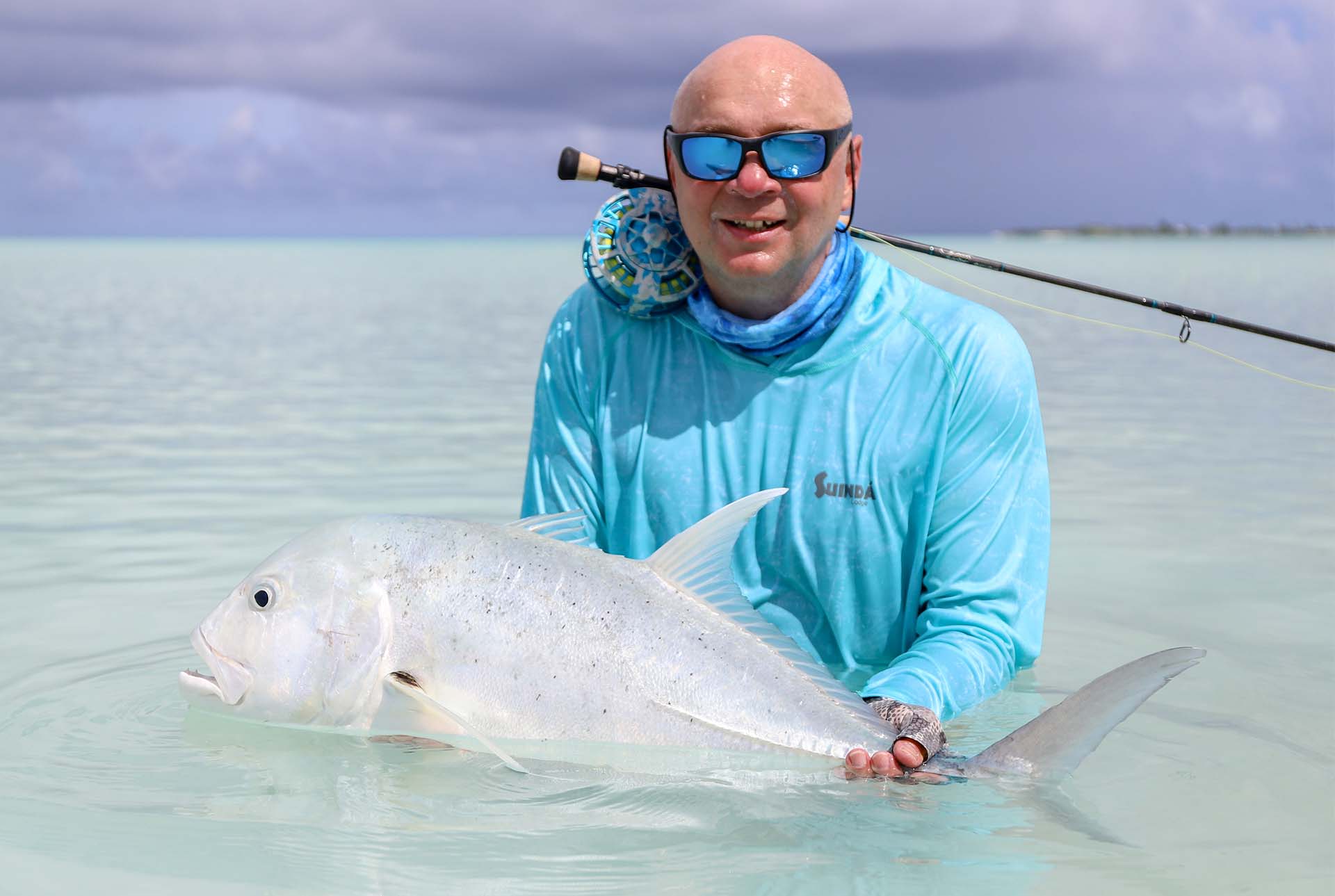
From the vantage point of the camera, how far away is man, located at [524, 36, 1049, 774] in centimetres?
385

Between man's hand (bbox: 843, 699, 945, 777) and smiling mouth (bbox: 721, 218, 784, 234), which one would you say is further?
smiling mouth (bbox: 721, 218, 784, 234)

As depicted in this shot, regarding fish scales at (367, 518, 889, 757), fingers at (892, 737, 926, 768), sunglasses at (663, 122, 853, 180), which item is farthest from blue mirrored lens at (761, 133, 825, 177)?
fingers at (892, 737, 926, 768)

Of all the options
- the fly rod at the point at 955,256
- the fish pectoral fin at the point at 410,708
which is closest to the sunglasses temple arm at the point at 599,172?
the fly rod at the point at 955,256

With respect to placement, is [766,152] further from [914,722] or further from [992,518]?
[914,722]

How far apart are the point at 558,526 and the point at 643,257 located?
3.30 feet

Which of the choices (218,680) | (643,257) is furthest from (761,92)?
(218,680)

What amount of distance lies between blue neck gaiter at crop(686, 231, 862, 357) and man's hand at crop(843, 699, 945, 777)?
1349 mm

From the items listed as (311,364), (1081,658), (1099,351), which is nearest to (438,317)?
(311,364)

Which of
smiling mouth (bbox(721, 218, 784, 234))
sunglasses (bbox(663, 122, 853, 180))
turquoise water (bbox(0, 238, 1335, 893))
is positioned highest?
sunglasses (bbox(663, 122, 853, 180))

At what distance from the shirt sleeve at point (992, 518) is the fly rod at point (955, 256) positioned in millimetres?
372

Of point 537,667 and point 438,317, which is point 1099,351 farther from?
point 537,667

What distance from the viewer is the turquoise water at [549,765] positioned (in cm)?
300

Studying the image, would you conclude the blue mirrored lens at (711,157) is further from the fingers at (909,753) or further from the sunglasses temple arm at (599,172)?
the fingers at (909,753)

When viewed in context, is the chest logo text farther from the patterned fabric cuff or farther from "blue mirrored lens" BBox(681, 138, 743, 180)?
"blue mirrored lens" BBox(681, 138, 743, 180)
